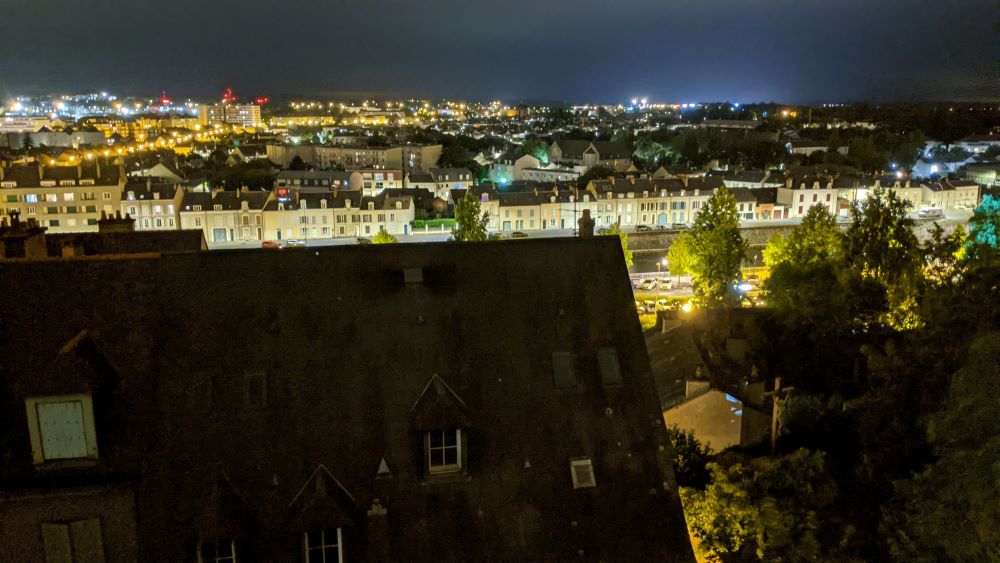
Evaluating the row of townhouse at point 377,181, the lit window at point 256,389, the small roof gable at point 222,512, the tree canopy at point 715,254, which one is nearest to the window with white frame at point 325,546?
the small roof gable at point 222,512

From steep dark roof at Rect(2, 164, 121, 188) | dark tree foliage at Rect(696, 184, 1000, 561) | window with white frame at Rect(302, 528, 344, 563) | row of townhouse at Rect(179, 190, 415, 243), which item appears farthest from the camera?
steep dark roof at Rect(2, 164, 121, 188)

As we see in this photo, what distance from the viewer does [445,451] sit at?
10383mm

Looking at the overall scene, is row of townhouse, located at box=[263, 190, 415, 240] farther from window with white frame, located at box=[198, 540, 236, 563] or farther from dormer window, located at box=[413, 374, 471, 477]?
window with white frame, located at box=[198, 540, 236, 563]

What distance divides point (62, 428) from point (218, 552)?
2558 millimetres

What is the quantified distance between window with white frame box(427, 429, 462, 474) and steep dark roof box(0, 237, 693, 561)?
0.16 metres

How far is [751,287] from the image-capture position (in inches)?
2354

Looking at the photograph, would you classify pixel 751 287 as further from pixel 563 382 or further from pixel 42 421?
pixel 42 421

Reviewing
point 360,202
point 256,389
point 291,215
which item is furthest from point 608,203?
point 256,389

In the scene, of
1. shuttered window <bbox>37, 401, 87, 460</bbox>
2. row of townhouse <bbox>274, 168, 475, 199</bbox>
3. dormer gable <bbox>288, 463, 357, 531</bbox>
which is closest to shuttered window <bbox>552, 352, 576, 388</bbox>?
dormer gable <bbox>288, 463, 357, 531</bbox>

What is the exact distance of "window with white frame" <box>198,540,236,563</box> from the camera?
31.0ft

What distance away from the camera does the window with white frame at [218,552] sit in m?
9.45

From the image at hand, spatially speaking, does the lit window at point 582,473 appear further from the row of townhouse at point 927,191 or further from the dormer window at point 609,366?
the row of townhouse at point 927,191

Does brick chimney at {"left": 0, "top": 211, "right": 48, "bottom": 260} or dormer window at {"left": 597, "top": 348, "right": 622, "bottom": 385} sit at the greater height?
brick chimney at {"left": 0, "top": 211, "right": 48, "bottom": 260}

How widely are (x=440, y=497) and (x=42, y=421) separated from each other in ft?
17.1
